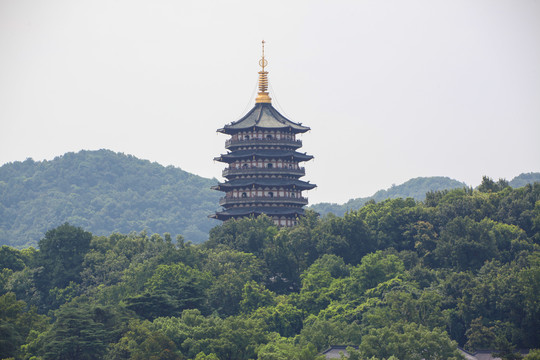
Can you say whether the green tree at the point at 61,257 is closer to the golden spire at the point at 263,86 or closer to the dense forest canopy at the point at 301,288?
the dense forest canopy at the point at 301,288

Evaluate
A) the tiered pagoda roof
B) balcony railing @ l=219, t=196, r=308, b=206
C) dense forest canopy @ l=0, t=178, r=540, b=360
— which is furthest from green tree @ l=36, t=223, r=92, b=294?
the tiered pagoda roof

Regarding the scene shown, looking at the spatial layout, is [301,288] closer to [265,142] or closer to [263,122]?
[265,142]

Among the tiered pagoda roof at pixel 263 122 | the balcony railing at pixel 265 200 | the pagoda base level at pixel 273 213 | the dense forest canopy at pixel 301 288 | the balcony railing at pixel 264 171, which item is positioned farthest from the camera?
the tiered pagoda roof at pixel 263 122

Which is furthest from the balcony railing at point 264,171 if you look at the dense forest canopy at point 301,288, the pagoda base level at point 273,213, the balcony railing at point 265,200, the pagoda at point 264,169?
the dense forest canopy at point 301,288

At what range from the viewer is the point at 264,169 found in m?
91.7

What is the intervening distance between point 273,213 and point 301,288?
35.1 feet

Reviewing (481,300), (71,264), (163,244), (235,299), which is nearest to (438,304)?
(481,300)

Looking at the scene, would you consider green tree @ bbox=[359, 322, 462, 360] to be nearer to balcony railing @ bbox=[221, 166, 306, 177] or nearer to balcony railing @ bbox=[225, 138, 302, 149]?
balcony railing @ bbox=[221, 166, 306, 177]

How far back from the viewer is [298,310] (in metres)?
78.1

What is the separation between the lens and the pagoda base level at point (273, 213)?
91250 mm

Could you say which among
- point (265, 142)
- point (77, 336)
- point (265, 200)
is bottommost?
point (77, 336)

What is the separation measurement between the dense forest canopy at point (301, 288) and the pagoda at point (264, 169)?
3.49m

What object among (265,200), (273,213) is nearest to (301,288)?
(273,213)

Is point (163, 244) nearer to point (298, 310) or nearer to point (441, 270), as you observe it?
point (298, 310)
